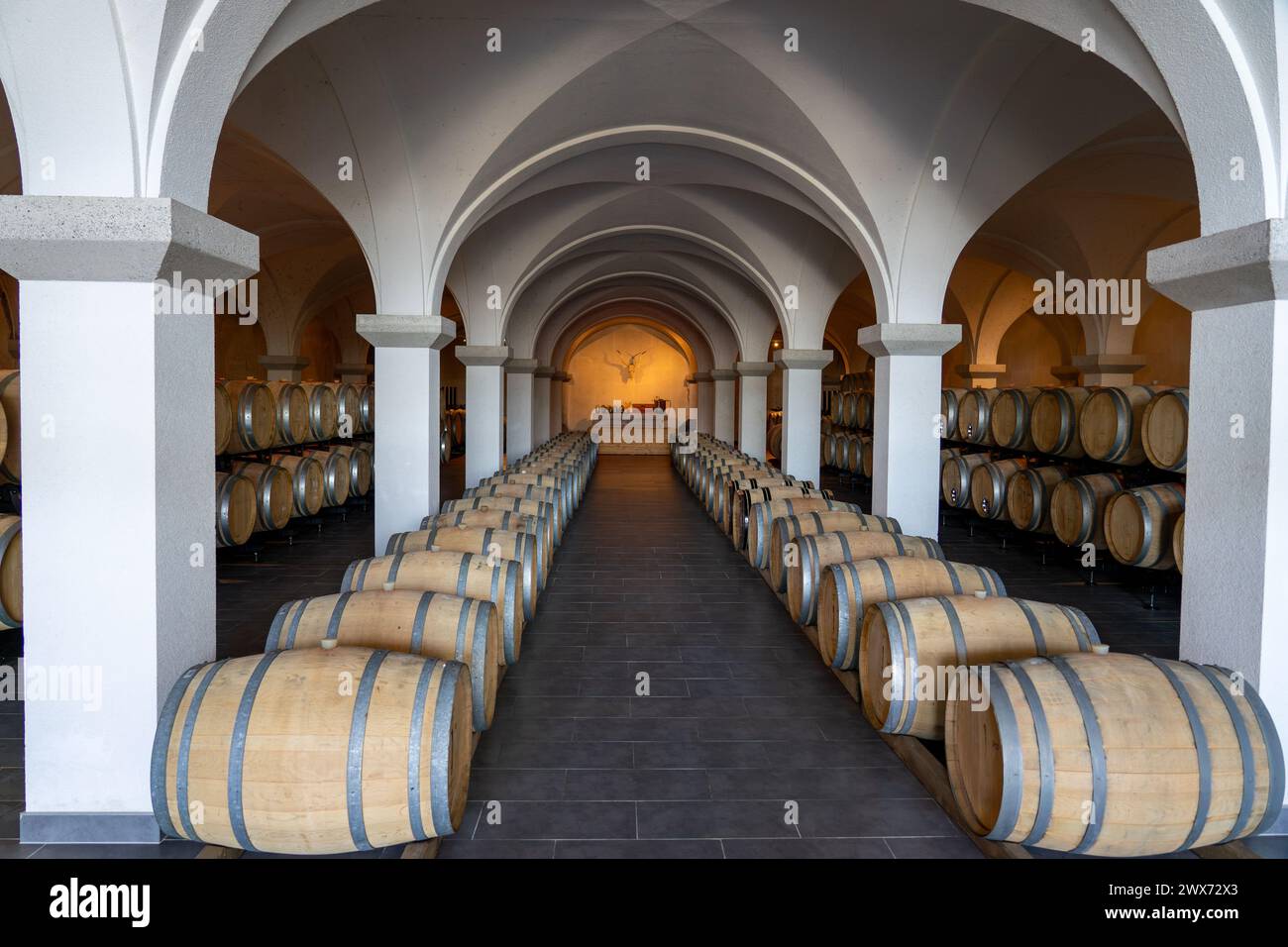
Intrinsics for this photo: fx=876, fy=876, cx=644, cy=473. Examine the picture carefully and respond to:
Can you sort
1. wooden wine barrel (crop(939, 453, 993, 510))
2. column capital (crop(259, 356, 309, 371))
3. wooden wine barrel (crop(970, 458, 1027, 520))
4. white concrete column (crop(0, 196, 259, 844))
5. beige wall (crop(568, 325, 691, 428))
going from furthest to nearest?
1. beige wall (crop(568, 325, 691, 428))
2. column capital (crop(259, 356, 309, 371))
3. wooden wine barrel (crop(939, 453, 993, 510))
4. wooden wine barrel (crop(970, 458, 1027, 520))
5. white concrete column (crop(0, 196, 259, 844))

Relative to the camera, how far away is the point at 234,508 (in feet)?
30.9

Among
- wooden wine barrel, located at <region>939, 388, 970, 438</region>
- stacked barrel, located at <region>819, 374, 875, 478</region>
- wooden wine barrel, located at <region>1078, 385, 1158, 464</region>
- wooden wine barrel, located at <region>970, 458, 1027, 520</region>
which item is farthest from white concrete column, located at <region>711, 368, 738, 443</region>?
wooden wine barrel, located at <region>1078, 385, 1158, 464</region>

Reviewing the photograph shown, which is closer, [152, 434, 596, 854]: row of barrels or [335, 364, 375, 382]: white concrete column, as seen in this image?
[152, 434, 596, 854]: row of barrels

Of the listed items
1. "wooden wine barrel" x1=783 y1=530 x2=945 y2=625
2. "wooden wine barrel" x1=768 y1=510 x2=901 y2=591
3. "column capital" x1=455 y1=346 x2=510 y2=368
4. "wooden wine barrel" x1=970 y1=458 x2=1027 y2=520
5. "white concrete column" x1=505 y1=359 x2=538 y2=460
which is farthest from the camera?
"white concrete column" x1=505 y1=359 x2=538 y2=460

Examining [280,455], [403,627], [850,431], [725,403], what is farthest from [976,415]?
[725,403]

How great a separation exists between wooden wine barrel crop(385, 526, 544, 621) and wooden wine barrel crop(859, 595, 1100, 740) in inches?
102

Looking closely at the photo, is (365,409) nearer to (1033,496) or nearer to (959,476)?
(959,476)

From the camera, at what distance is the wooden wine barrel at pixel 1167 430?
8023 millimetres

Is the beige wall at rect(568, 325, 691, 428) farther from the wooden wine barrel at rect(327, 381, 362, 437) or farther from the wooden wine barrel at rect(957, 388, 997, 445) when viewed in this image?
the wooden wine barrel at rect(957, 388, 997, 445)

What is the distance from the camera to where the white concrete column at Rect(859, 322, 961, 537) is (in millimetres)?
9008

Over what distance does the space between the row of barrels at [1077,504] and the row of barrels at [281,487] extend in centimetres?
866

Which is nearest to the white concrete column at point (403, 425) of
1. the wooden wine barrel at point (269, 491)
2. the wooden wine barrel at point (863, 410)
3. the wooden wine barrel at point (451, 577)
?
the wooden wine barrel at point (269, 491)

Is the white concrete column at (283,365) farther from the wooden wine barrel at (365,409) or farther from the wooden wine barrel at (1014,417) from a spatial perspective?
the wooden wine barrel at (1014,417)

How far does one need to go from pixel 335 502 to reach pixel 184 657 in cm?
950
